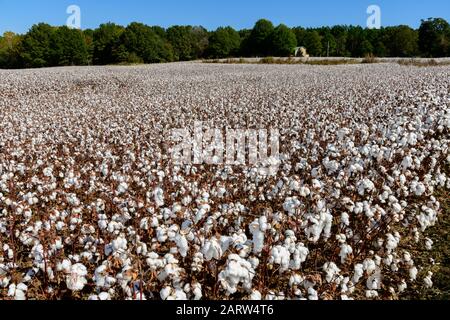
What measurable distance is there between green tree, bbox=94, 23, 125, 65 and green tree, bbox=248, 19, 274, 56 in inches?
1286

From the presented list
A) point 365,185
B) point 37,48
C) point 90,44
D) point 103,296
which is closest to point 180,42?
point 90,44

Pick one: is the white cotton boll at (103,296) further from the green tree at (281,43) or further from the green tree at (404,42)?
the green tree at (404,42)

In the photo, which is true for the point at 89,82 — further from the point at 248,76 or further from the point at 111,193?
the point at 111,193

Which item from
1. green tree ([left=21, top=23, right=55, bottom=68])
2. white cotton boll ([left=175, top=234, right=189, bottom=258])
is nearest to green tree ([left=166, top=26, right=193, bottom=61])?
green tree ([left=21, top=23, right=55, bottom=68])

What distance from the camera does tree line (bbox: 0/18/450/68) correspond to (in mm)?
79062

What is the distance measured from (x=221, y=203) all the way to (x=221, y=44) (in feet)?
307

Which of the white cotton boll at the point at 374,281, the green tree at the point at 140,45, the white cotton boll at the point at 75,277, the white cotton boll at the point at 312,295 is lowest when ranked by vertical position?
the white cotton boll at the point at 374,281

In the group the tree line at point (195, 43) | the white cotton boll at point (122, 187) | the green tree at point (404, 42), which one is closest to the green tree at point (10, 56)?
the tree line at point (195, 43)

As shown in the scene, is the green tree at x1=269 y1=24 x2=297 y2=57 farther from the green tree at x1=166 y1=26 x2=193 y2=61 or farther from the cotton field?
the cotton field

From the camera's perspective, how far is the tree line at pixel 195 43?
259 ft

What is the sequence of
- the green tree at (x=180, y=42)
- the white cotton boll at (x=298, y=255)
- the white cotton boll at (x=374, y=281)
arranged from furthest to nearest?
the green tree at (x=180, y=42), the white cotton boll at (x=374, y=281), the white cotton boll at (x=298, y=255)
